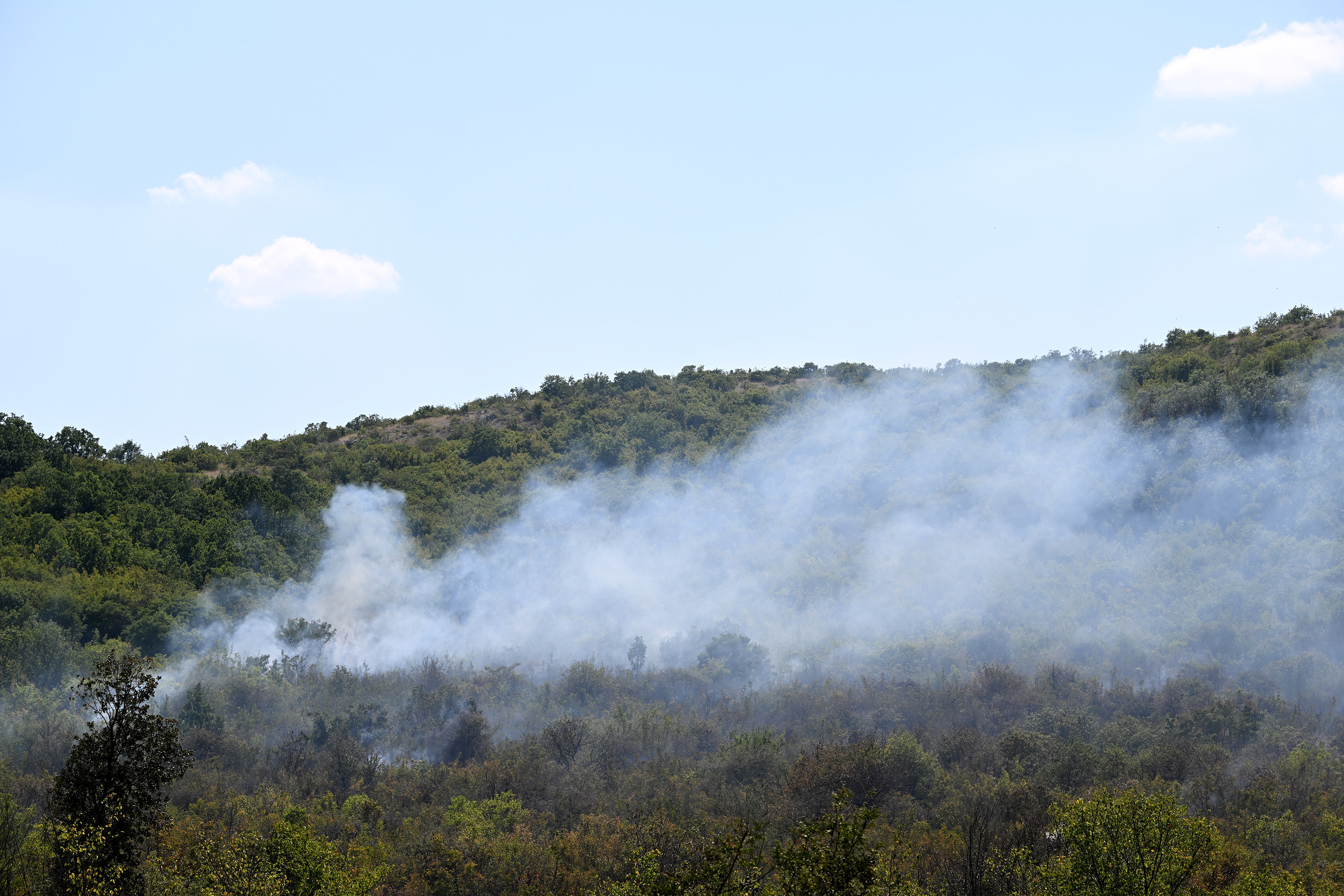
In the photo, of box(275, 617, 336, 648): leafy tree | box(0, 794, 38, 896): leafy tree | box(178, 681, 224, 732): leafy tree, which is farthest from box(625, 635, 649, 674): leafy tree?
box(0, 794, 38, 896): leafy tree

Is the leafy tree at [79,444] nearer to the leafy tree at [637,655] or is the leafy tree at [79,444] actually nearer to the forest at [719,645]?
the forest at [719,645]

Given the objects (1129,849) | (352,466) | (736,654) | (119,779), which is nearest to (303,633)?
(736,654)

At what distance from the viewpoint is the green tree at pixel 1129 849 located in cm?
1566

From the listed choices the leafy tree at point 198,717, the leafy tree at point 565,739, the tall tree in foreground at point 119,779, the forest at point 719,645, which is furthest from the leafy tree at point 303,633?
the tall tree in foreground at point 119,779

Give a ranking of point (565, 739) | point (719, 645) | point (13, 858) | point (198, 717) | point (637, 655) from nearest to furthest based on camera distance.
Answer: point (13, 858) < point (565, 739) < point (198, 717) < point (719, 645) < point (637, 655)

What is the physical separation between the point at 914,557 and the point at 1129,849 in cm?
2979

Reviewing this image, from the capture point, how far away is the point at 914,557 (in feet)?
149

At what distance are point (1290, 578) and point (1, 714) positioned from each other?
42275mm

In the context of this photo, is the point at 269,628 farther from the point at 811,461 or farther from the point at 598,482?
the point at 811,461

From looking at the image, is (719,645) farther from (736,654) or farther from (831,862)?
(831,862)

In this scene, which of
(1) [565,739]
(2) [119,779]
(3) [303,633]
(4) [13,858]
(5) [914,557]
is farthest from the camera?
(5) [914,557]

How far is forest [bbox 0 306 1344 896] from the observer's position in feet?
63.3

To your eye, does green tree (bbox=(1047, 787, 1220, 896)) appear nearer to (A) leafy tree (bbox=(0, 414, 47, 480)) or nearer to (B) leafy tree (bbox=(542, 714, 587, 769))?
(B) leafy tree (bbox=(542, 714, 587, 769))

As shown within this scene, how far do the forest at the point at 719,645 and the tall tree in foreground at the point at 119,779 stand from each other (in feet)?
0.23
